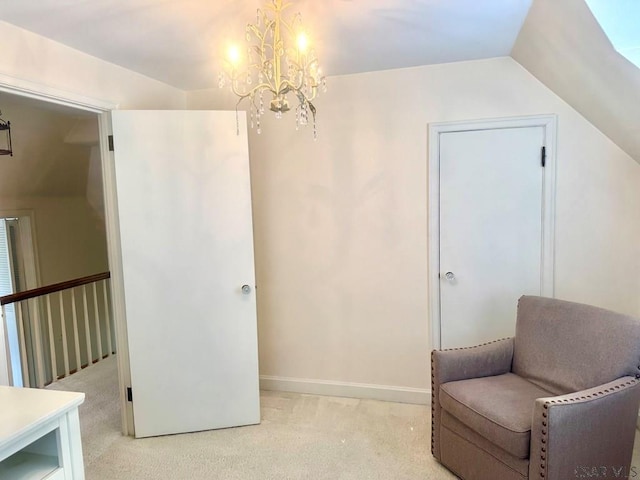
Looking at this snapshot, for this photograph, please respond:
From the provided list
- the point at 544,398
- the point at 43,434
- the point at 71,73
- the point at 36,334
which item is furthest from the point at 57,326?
the point at 544,398

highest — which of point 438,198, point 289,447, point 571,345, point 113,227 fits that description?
point 438,198

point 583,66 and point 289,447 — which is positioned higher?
point 583,66

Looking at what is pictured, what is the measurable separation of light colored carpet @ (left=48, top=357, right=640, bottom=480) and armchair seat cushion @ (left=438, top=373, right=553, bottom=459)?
0.43 metres

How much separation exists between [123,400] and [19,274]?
96.8 inches

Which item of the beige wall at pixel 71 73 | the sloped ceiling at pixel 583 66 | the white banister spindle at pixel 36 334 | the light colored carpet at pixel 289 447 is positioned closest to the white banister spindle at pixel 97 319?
the white banister spindle at pixel 36 334

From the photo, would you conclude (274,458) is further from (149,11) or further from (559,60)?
(559,60)

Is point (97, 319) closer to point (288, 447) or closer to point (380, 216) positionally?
point (288, 447)

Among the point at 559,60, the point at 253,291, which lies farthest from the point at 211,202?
the point at 559,60

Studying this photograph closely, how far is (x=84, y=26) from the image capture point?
191cm

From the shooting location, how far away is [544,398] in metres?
1.71

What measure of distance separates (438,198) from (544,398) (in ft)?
4.54

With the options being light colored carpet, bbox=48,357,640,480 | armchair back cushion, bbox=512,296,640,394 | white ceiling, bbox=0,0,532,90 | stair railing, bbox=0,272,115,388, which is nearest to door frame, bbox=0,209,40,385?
stair railing, bbox=0,272,115,388

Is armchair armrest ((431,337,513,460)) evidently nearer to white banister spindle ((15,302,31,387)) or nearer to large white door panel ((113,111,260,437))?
large white door panel ((113,111,260,437))

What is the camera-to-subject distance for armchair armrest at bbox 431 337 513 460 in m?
2.16
